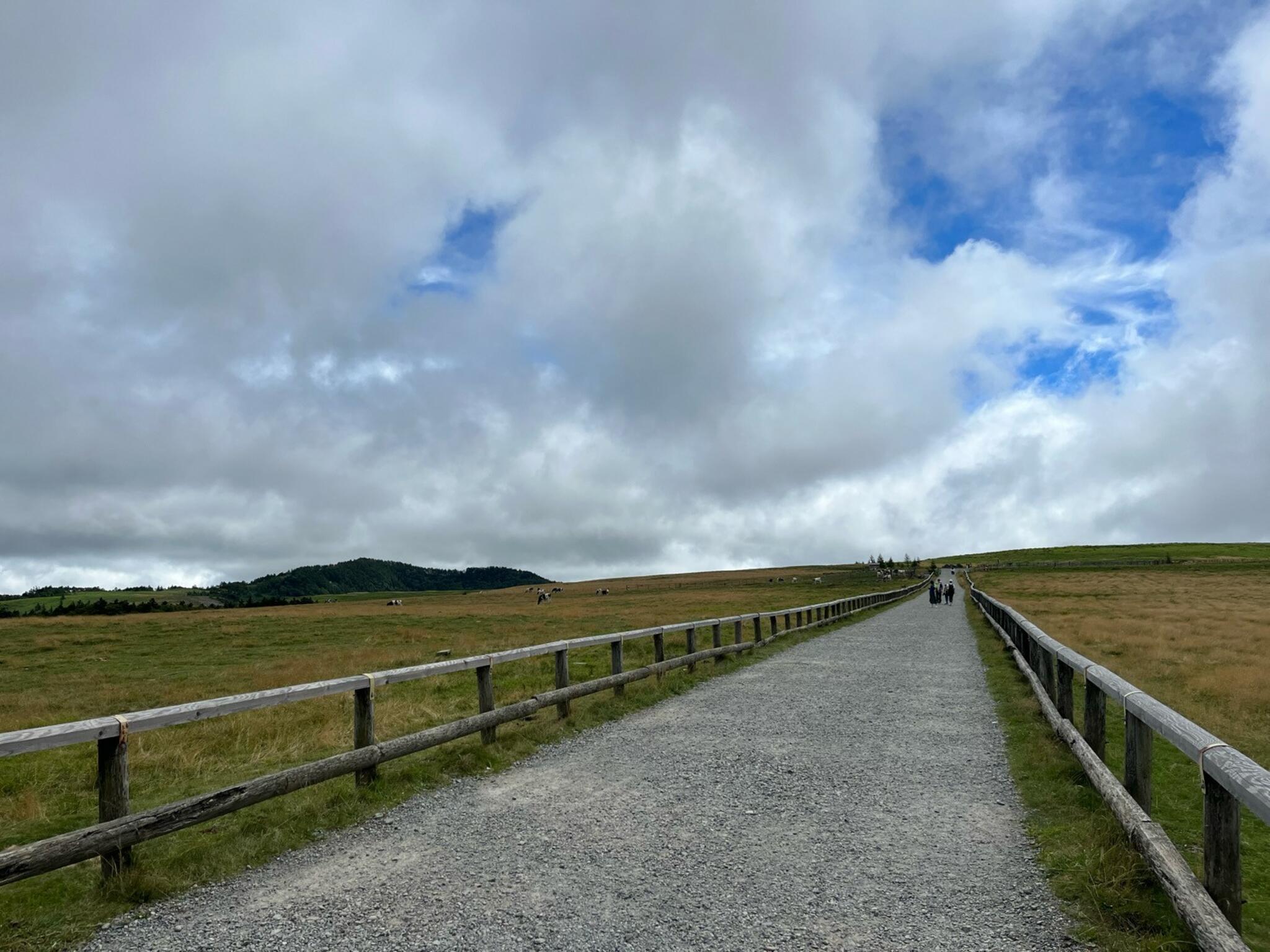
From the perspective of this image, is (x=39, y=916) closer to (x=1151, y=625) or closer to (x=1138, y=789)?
(x=1138, y=789)

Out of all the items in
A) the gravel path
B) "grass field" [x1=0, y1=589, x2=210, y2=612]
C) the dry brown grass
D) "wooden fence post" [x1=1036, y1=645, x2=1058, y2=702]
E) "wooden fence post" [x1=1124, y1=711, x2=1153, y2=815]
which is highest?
"wooden fence post" [x1=1124, y1=711, x2=1153, y2=815]

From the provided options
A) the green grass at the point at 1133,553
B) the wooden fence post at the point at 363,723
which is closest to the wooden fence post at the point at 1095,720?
the wooden fence post at the point at 363,723

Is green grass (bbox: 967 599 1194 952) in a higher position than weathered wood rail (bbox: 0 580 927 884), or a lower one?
lower

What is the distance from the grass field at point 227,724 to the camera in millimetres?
5871

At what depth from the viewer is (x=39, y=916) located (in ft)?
16.9

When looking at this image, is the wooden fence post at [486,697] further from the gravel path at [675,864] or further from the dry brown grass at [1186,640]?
the dry brown grass at [1186,640]

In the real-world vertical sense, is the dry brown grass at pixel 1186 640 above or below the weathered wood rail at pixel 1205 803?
below

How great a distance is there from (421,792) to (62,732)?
3.55m

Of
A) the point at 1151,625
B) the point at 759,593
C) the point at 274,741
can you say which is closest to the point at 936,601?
the point at 1151,625

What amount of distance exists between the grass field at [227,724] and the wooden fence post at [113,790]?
0.51 ft

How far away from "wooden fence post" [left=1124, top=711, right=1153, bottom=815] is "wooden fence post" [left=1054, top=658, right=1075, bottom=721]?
374 cm

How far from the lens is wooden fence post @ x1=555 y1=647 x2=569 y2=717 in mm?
11664

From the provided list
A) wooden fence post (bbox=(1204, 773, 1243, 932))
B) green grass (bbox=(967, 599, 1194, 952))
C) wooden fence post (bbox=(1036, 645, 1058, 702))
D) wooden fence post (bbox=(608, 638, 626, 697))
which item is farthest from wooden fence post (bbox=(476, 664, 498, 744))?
wooden fence post (bbox=(1036, 645, 1058, 702))

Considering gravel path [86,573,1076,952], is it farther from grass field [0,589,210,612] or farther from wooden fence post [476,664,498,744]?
grass field [0,589,210,612]
